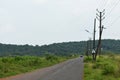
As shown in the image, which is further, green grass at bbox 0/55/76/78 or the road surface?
green grass at bbox 0/55/76/78

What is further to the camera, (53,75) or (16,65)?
(16,65)

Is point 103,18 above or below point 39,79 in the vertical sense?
above

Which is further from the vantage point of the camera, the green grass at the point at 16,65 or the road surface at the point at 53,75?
the green grass at the point at 16,65

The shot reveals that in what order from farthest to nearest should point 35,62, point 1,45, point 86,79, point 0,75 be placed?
1. point 1,45
2. point 35,62
3. point 0,75
4. point 86,79

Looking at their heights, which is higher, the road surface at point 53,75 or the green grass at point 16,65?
the green grass at point 16,65

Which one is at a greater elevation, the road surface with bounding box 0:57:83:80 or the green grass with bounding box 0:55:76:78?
the green grass with bounding box 0:55:76:78

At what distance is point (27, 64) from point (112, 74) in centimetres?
2507

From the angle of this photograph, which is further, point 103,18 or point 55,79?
point 103,18

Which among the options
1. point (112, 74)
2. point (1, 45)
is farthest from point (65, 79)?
point (1, 45)

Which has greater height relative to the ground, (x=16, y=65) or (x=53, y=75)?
(x=16, y=65)

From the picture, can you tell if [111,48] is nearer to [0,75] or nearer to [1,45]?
[1,45]

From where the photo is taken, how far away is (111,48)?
19950cm

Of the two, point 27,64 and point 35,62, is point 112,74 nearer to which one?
point 27,64

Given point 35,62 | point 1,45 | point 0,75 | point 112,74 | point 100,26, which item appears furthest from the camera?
point 1,45
